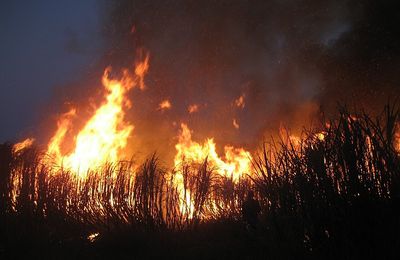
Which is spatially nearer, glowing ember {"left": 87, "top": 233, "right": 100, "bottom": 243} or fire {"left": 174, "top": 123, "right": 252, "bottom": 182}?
glowing ember {"left": 87, "top": 233, "right": 100, "bottom": 243}

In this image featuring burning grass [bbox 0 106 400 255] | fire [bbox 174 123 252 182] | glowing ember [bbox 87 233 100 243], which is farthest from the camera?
fire [bbox 174 123 252 182]

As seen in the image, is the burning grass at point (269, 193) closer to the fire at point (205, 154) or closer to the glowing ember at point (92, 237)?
the glowing ember at point (92, 237)

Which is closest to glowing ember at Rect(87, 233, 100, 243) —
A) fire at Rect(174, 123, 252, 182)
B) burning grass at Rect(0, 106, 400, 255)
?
burning grass at Rect(0, 106, 400, 255)

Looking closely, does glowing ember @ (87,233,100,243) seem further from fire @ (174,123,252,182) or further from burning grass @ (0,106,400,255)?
fire @ (174,123,252,182)

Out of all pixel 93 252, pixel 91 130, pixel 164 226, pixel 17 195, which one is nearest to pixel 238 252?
pixel 164 226

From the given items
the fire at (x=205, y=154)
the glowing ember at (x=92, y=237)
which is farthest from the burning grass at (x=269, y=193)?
the fire at (x=205, y=154)

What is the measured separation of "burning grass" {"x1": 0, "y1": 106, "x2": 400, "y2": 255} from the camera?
2633 mm

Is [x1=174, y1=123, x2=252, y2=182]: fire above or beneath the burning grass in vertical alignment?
above

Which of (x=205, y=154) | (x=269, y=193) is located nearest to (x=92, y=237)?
(x=269, y=193)

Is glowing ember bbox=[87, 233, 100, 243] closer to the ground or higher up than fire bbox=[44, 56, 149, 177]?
closer to the ground

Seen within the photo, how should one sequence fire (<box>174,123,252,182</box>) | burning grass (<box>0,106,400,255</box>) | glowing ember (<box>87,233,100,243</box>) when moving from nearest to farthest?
burning grass (<box>0,106,400,255</box>) → glowing ember (<box>87,233,100,243</box>) → fire (<box>174,123,252,182</box>)

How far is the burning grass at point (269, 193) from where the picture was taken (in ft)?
8.64

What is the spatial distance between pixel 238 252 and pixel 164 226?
1767 mm

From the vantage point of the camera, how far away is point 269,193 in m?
3.32
